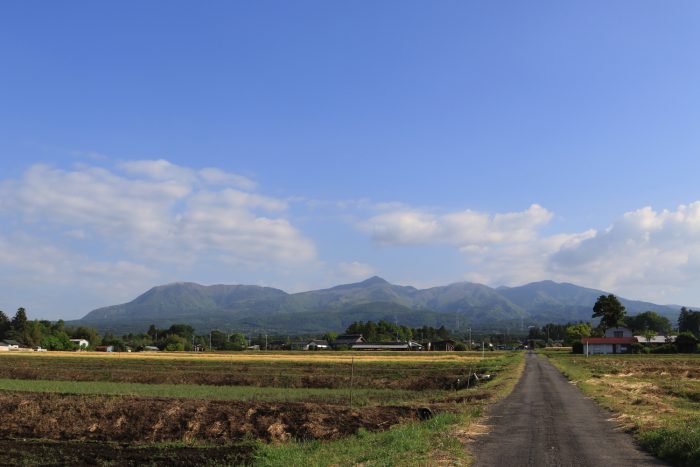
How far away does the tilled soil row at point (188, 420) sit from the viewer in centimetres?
2361

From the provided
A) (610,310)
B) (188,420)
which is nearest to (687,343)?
(610,310)

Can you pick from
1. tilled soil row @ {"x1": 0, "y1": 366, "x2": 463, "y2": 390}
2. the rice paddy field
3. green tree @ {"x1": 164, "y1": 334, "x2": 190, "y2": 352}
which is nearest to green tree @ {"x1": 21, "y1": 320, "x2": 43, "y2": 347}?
green tree @ {"x1": 164, "y1": 334, "x2": 190, "y2": 352}

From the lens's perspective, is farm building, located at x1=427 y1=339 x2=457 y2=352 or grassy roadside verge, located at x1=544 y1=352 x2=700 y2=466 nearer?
grassy roadside verge, located at x1=544 y1=352 x2=700 y2=466

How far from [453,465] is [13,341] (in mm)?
172487

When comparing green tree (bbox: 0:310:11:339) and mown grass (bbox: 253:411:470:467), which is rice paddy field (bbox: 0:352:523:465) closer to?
mown grass (bbox: 253:411:470:467)

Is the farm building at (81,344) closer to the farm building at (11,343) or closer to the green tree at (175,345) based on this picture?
the farm building at (11,343)

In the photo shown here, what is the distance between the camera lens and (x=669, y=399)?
32.0 meters

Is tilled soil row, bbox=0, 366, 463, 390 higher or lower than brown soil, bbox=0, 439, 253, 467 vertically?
lower

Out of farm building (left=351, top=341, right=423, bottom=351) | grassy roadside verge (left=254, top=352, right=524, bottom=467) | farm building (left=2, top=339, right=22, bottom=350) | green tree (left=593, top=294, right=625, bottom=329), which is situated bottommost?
farm building (left=351, top=341, right=423, bottom=351)

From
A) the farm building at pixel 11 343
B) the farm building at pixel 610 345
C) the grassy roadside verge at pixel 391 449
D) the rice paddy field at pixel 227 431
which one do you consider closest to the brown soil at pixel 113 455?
the rice paddy field at pixel 227 431

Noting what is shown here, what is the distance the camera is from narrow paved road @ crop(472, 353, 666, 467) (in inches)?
596

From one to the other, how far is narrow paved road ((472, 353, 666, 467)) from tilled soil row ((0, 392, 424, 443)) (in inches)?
197

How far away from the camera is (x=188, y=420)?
2588cm

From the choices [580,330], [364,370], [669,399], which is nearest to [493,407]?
[669,399]
